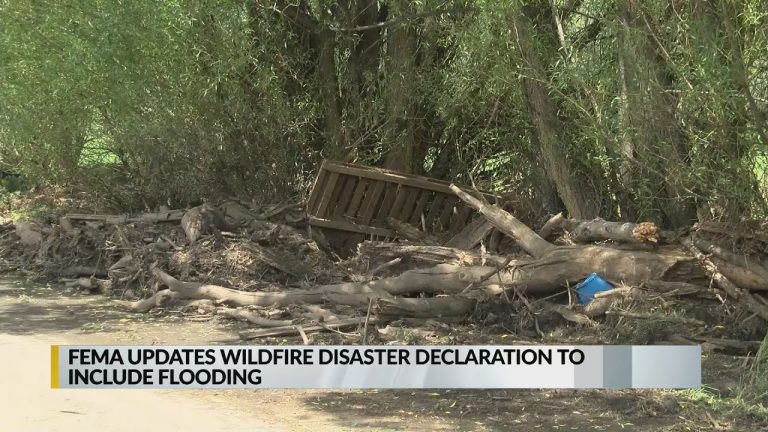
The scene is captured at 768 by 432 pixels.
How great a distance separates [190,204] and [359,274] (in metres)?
3.81

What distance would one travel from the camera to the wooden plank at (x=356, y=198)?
10.6 meters

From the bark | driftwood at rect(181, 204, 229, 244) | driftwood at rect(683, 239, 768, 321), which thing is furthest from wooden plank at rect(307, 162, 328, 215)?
driftwood at rect(683, 239, 768, 321)

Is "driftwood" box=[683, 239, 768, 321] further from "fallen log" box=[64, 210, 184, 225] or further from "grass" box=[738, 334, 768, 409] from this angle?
"fallen log" box=[64, 210, 184, 225]

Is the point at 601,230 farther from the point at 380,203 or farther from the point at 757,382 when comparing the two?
the point at 380,203

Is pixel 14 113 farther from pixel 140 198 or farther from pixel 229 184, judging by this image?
pixel 229 184

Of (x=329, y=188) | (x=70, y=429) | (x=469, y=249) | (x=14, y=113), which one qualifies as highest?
(x=14, y=113)

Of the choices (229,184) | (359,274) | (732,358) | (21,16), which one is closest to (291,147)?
(229,184)

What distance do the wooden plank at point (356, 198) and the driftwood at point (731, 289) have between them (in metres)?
4.26

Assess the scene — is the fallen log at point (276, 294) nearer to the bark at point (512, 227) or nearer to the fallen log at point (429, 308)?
the fallen log at point (429, 308)

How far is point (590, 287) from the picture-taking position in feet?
25.3

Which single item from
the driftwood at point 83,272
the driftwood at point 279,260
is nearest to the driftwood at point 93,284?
the driftwood at point 83,272

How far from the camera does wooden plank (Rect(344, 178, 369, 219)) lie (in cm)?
1065

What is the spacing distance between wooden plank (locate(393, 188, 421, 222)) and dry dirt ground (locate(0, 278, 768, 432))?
482cm

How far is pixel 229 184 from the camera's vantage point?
467 inches
